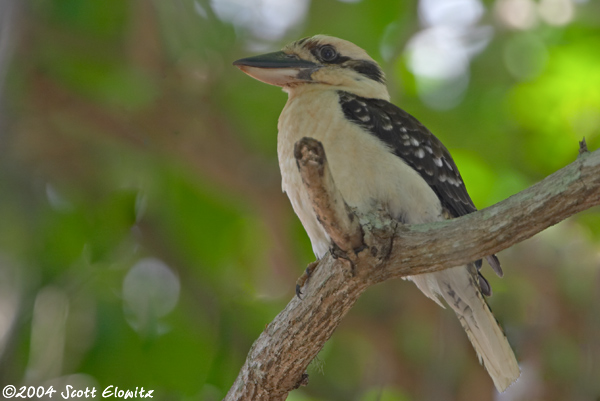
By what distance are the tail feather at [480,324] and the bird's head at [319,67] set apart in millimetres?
1164

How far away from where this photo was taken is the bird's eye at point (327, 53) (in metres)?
3.98

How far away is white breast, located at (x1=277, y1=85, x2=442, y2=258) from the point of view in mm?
3184

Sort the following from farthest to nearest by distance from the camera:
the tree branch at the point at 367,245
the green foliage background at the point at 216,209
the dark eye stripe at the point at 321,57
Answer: the green foliage background at the point at 216,209, the dark eye stripe at the point at 321,57, the tree branch at the point at 367,245

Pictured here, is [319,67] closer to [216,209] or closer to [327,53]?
[327,53]

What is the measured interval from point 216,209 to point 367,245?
2789 mm

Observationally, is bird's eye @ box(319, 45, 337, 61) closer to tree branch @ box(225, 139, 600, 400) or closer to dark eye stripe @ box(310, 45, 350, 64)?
dark eye stripe @ box(310, 45, 350, 64)

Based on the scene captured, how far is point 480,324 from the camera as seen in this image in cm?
353

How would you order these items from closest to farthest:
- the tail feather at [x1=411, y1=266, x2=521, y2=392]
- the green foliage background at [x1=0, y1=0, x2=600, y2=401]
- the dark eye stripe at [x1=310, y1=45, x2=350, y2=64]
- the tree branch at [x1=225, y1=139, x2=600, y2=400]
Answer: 1. the tree branch at [x1=225, y1=139, x2=600, y2=400]
2. the tail feather at [x1=411, y1=266, x2=521, y2=392]
3. the dark eye stripe at [x1=310, y1=45, x2=350, y2=64]
4. the green foliage background at [x1=0, y1=0, x2=600, y2=401]

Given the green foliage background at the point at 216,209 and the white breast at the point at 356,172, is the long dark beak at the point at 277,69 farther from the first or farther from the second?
the green foliage background at the point at 216,209

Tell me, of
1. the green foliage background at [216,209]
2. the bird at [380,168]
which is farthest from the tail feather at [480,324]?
the green foliage background at [216,209]

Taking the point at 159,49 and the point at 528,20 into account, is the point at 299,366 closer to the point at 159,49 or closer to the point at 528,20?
the point at 159,49

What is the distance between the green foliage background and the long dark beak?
101 cm

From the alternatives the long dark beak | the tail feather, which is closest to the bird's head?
the long dark beak

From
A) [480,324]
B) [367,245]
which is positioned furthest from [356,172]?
[480,324]
